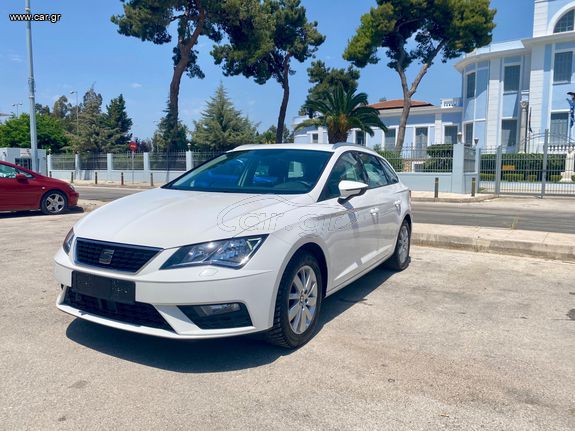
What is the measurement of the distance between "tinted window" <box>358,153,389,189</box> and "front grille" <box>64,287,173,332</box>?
2863 mm

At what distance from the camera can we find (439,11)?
105 feet

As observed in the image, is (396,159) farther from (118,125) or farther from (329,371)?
(118,125)

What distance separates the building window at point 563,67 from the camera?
32.4m

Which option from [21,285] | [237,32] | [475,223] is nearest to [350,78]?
[237,32]

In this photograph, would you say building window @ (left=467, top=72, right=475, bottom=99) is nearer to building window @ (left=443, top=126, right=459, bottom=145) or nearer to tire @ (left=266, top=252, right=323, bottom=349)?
building window @ (left=443, top=126, right=459, bottom=145)

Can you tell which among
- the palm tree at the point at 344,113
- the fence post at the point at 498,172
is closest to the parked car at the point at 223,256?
the fence post at the point at 498,172

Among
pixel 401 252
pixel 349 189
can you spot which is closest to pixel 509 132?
pixel 401 252

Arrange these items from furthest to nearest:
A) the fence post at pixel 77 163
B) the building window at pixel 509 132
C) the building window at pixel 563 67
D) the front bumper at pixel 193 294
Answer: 1. the fence post at pixel 77 163
2. the building window at pixel 509 132
3. the building window at pixel 563 67
4. the front bumper at pixel 193 294

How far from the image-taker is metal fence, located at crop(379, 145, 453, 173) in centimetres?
2266

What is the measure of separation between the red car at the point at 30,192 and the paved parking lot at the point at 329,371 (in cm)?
677

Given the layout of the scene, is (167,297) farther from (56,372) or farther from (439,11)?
(439,11)

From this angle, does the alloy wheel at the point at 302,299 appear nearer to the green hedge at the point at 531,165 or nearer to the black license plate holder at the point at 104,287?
the black license plate holder at the point at 104,287

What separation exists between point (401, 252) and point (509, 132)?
112 ft

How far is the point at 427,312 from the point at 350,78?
39.3 metres
